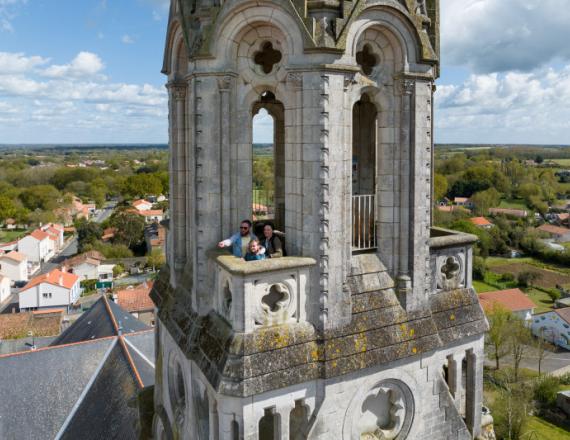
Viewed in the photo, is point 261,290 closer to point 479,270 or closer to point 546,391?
point 546,391

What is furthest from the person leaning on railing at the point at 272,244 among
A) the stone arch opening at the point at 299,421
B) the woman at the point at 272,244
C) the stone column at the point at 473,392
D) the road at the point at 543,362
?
the road at the point at 543,362

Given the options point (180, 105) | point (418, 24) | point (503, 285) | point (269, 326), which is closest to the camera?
point (269, 326)

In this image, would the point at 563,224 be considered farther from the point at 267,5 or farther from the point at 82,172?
the point at 82,172

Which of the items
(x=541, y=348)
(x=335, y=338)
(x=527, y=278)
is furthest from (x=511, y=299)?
(x=335, y=338)

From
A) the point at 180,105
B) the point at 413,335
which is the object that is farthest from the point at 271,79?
the point at 413,335

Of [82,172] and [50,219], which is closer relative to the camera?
[50,219]

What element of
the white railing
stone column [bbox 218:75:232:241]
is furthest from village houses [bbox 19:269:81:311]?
stone column [bbox 218:75:232:241]

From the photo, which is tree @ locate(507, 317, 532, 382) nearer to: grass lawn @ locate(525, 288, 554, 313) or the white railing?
grass lawn @ locate(525, 288, 554, 313)
